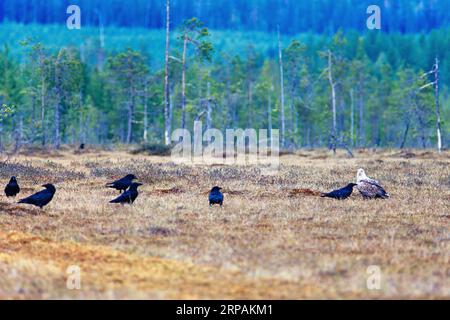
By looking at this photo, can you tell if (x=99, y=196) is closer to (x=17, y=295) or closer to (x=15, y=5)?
(x=17, y=295)

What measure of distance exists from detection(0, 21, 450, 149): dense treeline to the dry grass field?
33016mm

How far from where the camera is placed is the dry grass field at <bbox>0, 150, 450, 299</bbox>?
27.8 feet

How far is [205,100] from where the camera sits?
184 feet

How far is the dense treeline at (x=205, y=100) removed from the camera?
6062 cm

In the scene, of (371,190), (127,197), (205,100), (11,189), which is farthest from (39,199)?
(205,100)

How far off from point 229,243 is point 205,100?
4498 centimetres

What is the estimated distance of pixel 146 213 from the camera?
15266 millimetres

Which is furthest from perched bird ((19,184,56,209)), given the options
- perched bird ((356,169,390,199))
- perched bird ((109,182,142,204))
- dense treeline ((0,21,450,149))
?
dense treeline ((0,21,450,149))

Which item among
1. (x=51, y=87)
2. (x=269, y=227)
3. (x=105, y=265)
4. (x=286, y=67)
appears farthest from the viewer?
(x=286, y=67)

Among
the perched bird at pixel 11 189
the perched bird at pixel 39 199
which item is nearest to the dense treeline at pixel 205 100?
the perched bird at pixel 11 189

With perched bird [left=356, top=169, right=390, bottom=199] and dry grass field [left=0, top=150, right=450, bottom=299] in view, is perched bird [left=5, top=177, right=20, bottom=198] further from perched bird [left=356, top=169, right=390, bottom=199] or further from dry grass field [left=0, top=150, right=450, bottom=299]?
perched bird [left=356, top=169, right=390, bottom=199]

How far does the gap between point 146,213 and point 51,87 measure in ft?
155

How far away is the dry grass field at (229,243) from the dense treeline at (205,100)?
33.0 meters

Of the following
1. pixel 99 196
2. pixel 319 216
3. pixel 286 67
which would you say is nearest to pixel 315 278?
pixel 319 216
